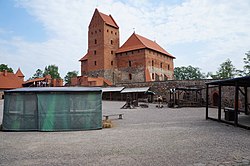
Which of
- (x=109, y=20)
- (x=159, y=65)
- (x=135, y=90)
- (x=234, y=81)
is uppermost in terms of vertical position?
(x=109, y=20)

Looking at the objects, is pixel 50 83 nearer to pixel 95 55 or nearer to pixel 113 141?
pixel 95 55

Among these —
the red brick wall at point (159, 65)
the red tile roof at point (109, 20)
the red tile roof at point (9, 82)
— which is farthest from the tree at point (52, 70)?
the red brick wall at point (159, 65)

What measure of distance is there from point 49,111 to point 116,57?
36093mm

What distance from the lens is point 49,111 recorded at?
30.6 ft

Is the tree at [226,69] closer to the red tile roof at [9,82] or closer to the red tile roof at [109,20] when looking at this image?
the red tile roof at [109,20]

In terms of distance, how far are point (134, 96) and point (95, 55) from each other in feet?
56.5

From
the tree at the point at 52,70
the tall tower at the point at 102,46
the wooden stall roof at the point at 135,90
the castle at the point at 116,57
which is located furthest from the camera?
the tree at the point at 52,70

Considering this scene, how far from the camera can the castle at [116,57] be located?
41094mm

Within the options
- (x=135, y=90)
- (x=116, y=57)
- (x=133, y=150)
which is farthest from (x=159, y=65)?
(x=133, y=150)

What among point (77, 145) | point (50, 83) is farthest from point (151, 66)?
point (77, 145)

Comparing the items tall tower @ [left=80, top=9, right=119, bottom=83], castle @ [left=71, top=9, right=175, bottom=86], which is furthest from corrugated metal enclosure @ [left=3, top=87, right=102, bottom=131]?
tall tower @ [left=80, top=9, right=119, bottom=83]

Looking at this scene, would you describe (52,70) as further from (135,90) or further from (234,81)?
(234,81)

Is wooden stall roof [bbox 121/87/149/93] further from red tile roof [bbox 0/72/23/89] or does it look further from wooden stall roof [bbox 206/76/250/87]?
red tile roof [bbox 0/72/23/89]

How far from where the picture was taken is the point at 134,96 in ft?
97.9
